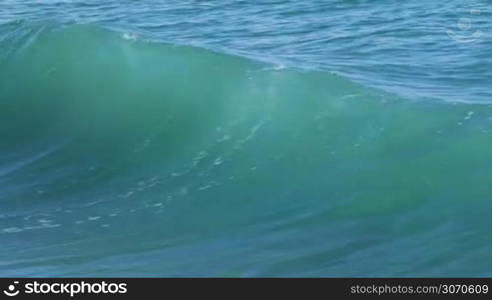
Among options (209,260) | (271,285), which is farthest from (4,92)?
(271,285)

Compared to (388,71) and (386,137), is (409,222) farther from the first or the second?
(388,71)

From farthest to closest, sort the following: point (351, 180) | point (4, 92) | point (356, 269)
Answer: point (4, 92)
point (351, 180)
point (356, 269)

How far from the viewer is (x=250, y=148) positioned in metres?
11.3

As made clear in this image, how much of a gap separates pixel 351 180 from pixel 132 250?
92.6 inches

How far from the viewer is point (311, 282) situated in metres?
7.80

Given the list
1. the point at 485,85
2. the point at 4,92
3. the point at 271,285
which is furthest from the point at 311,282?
the point at 4,92

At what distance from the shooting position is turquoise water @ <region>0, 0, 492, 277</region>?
868cm

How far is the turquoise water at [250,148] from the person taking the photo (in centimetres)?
868

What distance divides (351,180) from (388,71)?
13.5 ft

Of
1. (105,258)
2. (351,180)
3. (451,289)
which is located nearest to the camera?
(451,289)

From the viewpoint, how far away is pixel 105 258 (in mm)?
8750

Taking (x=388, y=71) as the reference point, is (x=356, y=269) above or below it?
below

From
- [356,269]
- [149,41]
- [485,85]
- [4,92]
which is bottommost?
[356,269]

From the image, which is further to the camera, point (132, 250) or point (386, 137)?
point (386, 137)
